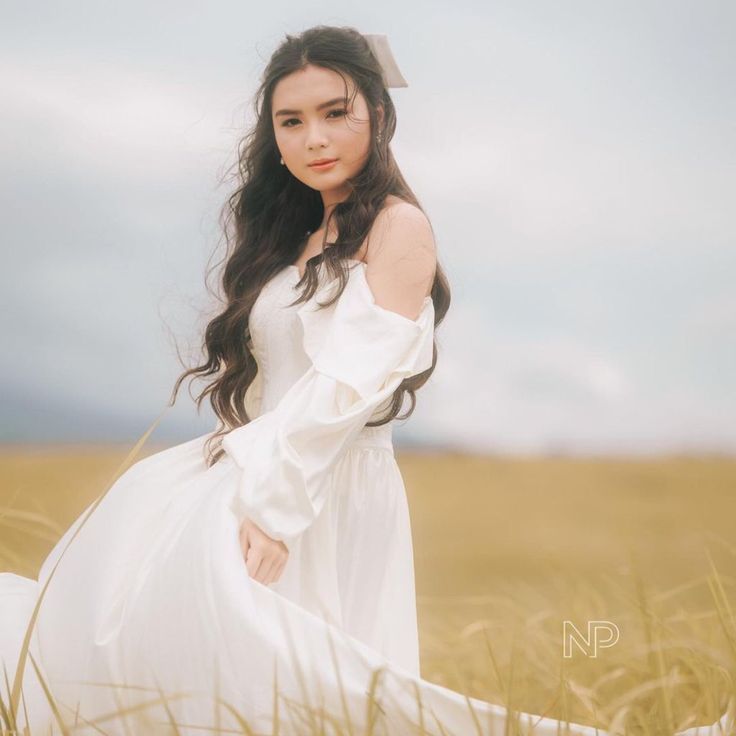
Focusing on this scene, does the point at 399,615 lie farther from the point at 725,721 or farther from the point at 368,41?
the point at 368,41

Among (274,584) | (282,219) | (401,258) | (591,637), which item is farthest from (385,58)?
(591,637)

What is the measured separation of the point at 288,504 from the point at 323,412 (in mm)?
166

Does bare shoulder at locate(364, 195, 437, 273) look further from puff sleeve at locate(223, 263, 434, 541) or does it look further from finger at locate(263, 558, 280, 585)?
finger at locate(263, 558, 280, 585)

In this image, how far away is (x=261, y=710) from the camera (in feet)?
5.51

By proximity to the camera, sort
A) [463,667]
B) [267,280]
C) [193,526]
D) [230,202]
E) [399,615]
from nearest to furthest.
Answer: [193,526], [399,615], [267,280], [230,202], [463,667]

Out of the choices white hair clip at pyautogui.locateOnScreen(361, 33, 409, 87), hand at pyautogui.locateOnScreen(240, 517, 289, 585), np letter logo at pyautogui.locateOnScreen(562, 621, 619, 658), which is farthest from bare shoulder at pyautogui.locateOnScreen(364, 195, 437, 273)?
np letter logo at pyautogui.locateOnScreen(562, 621, 619, 658)


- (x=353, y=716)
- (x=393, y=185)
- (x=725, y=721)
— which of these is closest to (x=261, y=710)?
(x=353, y=716)

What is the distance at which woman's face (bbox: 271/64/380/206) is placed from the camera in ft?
7.10

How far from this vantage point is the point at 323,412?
6.18ft

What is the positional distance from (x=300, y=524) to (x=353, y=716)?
33 centimetres

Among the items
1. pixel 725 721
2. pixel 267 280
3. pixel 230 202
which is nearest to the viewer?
pixel 725 721

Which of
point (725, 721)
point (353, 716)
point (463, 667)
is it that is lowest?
point (463, 667)

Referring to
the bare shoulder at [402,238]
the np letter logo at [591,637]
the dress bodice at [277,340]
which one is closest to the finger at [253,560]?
the dress bodice at [277,340]

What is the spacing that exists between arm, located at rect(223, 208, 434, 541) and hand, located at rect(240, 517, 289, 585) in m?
0.02
